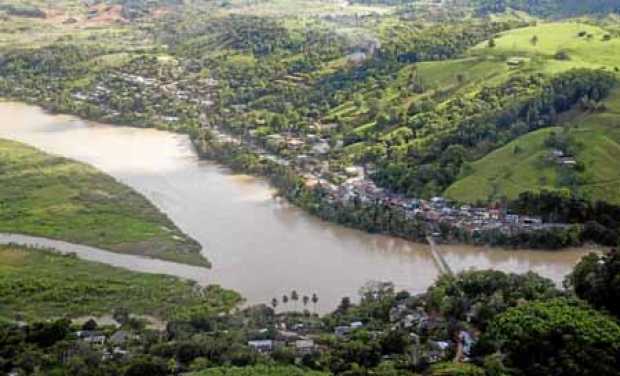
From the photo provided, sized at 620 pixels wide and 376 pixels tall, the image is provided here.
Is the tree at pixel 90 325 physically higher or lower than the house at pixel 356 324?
lower

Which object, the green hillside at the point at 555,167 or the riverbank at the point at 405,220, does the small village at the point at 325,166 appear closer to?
the riverbank at the point at 405,220

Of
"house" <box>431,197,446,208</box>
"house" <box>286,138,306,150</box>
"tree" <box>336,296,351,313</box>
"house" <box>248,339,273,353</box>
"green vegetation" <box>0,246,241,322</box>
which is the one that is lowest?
"green vegetation" <box>0,246,241,322</box>

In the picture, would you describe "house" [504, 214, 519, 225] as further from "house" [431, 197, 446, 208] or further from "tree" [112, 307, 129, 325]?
"tree" [112, 307, 129, 325]

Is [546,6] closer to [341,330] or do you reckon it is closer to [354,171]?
[354,171]

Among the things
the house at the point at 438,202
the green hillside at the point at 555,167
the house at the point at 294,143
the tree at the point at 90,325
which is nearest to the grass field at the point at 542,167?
the green hillside at the point at 555,167

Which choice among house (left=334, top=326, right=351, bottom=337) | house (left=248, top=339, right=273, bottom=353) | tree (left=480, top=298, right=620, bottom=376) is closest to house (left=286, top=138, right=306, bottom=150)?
house (left=334, top=326, right=351, bottom=337)

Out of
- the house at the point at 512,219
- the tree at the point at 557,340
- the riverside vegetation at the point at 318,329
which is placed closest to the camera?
the tree at the point at 557,340

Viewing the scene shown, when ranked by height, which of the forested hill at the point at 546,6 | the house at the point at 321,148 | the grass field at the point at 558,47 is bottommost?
the house at the point at 321,148
